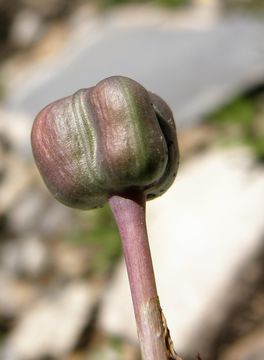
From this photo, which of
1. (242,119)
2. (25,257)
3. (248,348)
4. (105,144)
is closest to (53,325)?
(25,257)

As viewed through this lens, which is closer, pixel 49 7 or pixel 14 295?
pixel 14 295

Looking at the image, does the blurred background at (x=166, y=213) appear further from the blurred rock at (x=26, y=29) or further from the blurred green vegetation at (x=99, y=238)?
the blurred rock at (x=26, y=29)

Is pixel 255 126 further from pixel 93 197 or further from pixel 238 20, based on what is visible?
pixel 93 197

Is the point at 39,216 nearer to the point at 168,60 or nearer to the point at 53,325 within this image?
the point at 53,325

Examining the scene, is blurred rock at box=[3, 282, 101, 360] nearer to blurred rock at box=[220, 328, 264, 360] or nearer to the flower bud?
blurred rock at box=[220, 328, 264, 360]

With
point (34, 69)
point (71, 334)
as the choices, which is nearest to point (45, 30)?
point (34, 69)

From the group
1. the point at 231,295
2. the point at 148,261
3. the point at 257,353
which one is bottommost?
the point at 148,261
